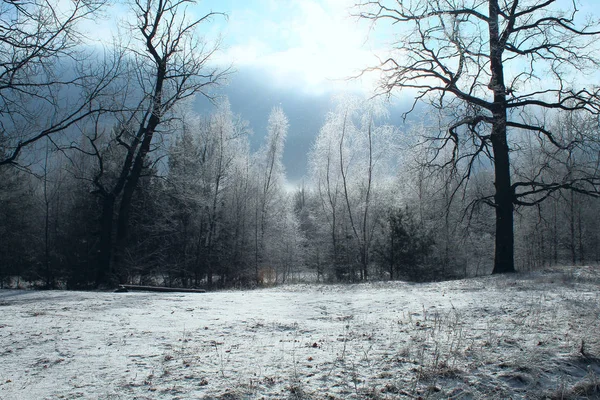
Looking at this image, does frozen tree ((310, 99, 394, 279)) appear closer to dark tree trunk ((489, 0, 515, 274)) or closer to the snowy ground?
dark tree trunk ((489, 0, 515, 274))

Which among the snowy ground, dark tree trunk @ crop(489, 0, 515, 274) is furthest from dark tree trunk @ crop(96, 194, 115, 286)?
dark tree trunk @ crop(489, 0, 515, 274)

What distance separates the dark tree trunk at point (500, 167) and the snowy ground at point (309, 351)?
7005 millimetres

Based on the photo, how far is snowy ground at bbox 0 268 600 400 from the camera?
12.1 feet

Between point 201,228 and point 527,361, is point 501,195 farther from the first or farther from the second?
point 201,228

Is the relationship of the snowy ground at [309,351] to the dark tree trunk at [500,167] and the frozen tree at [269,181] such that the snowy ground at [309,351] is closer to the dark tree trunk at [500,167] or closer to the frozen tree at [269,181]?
the dark tree trunk at [500,167]

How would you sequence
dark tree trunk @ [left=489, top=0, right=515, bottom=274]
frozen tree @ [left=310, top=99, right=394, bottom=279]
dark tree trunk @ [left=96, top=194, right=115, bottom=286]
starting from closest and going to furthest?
dark tree trunk @ [left=489, top=0, right=515, bottom=274] → dark tree trunk @ [left=96, top=194, right=115, bottom=286] → frozen tree @ [left=310, top=99, right=394, bottom=279]

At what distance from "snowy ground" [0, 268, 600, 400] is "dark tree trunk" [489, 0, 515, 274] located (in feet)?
23.0

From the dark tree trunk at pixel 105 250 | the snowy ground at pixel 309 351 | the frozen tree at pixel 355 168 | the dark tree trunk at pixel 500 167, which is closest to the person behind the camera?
the snowy ground at pixel 309 351

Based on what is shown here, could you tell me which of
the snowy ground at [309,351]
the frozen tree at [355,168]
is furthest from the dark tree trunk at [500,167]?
the frozen tree at [355,168]

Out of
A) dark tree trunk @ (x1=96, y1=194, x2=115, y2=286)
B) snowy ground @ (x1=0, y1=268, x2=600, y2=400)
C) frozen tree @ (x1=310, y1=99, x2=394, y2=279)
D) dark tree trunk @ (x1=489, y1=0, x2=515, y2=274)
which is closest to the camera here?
snowy ground @ (x1=0, y1=268, x2=600, y2=400)

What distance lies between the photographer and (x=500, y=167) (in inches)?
575

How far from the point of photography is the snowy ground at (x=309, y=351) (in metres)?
3.70

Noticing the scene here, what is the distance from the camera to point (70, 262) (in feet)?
79.4

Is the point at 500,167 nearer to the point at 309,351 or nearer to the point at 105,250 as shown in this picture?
the point at 309,351
